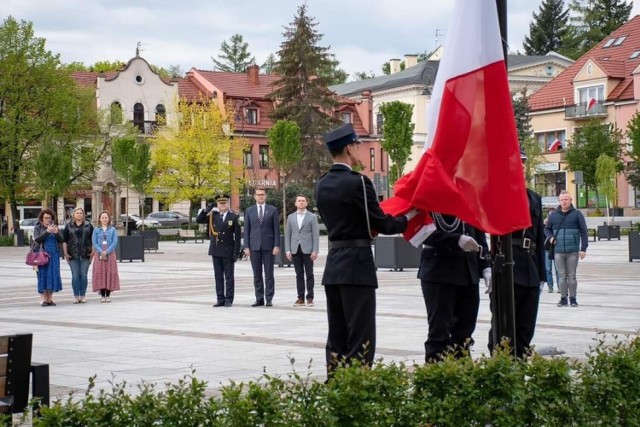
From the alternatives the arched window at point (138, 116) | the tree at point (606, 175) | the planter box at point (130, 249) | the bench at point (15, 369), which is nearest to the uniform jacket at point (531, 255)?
the bench at point (15, 369)

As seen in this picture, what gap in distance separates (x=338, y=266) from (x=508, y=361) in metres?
2.31

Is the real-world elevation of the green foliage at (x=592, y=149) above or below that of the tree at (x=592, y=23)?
below

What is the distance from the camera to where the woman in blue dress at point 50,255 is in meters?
20.0

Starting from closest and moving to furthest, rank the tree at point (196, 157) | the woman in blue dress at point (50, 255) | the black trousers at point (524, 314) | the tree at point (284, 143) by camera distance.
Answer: the black trousers at point (524, 314) → the woman in blue dress at point (50, 255) → the tree at point (284, 143) → the tree at point (196, 157)

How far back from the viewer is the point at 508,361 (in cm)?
591

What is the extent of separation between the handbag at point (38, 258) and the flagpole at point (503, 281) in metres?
14.3

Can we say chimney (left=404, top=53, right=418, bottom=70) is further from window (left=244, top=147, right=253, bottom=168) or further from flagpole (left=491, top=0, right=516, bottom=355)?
flagpole (left=491, top=0, right=516, bottom=355)

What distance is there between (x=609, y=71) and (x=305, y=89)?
20329 mm

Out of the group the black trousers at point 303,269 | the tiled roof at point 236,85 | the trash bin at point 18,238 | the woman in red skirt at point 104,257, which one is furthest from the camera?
the tiled roof at point 236,85

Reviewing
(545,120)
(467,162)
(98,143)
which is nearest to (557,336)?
(467,162)

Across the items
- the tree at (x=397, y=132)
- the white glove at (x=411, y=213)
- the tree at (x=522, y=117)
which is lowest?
the white glove at (x=411, y=213)

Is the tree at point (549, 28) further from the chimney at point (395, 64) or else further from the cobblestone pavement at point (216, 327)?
the cobblestone pavement at point (216, 327)

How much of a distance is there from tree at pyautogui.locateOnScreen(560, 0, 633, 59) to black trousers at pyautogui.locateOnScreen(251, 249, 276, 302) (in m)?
85.9

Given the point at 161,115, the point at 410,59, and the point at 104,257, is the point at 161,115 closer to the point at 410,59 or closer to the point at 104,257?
the point at 410,59
